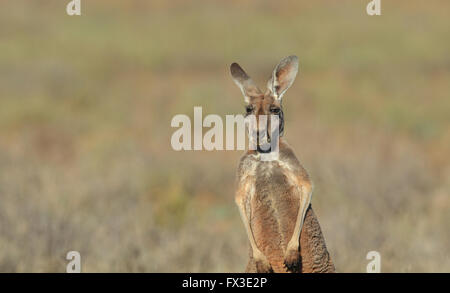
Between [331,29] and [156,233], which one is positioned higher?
[331,29]

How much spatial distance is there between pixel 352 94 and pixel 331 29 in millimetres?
6766

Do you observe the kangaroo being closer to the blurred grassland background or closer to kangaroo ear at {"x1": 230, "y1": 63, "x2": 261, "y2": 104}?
kangaroo ear at {"x1": 230, "y1": 63, "x2": 261, "y2": 104}

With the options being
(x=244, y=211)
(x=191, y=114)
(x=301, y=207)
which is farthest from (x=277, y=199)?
(x=191, y=114)

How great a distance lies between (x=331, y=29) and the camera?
21625mm

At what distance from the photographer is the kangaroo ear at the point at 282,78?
299 centimetres

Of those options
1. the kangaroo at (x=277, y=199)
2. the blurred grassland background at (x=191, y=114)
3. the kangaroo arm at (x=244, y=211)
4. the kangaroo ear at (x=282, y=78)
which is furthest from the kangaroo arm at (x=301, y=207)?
the blurred grassland background at (x=191, y=114)

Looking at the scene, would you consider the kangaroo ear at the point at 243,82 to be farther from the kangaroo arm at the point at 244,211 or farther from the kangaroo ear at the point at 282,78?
the kangaroo arm at the point at 244,211

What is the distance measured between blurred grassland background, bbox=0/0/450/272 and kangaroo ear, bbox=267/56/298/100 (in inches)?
138

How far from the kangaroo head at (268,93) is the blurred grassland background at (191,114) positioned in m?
3.47

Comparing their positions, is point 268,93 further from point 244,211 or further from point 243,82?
point 244,211

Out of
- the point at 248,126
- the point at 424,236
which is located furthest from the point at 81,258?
the point at 248,126

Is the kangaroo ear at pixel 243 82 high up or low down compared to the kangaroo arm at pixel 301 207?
up

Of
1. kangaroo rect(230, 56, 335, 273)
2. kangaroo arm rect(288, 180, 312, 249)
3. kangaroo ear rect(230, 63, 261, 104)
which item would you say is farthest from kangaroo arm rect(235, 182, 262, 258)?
kangaroo ear rect(230, 63, 261, 104)
